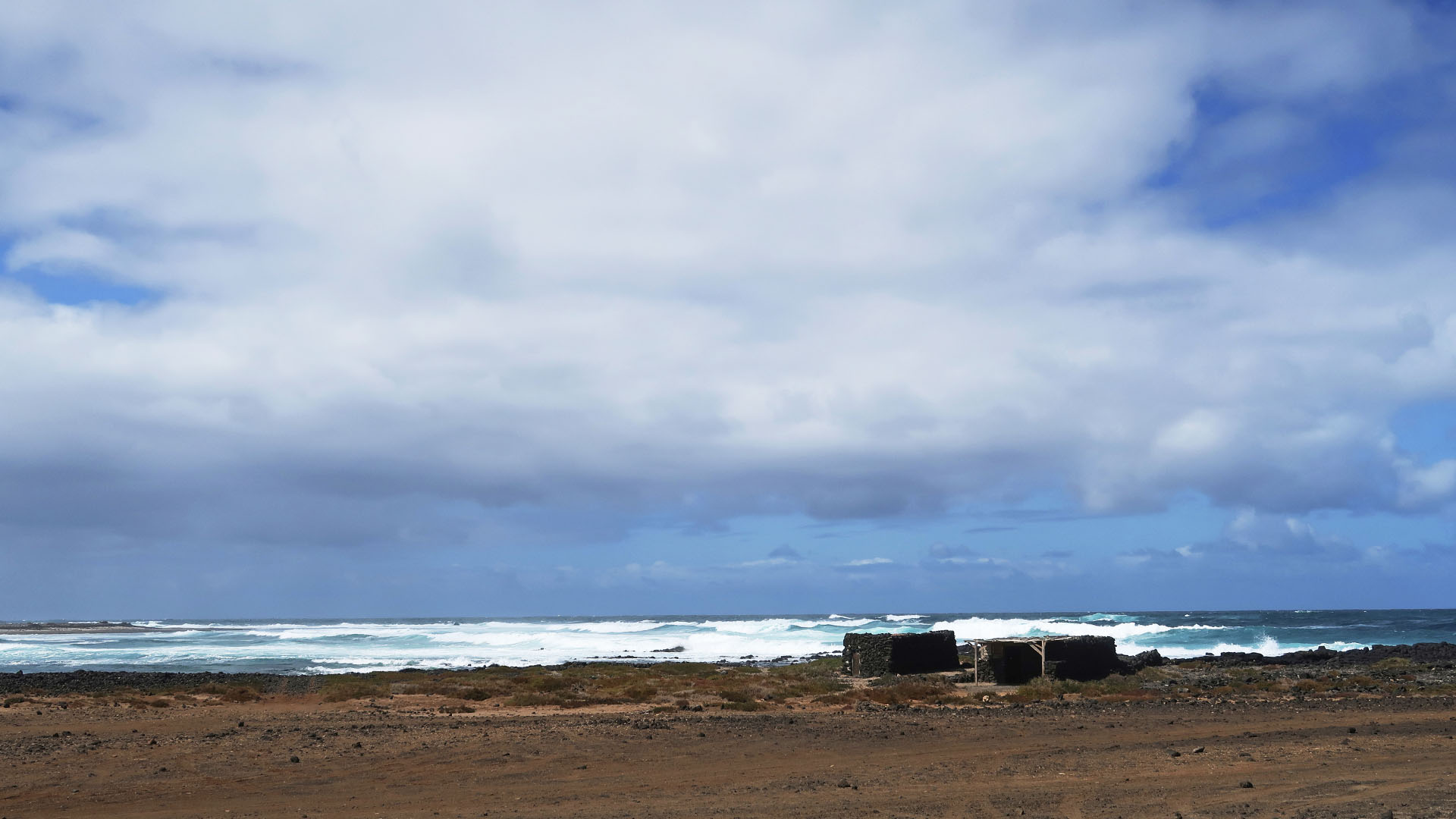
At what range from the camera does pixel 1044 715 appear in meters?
19.7

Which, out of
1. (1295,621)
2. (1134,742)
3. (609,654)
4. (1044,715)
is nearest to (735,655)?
(609,654)

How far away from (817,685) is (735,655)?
31226 millimetres

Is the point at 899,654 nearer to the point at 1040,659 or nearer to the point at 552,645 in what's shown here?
the point at 1040,659

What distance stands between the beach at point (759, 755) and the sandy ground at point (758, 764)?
6cm

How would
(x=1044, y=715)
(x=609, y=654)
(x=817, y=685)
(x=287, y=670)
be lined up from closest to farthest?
(x=1044, y=715), (x=817, y=685), (x=287, y=670), (x=609, y=654)

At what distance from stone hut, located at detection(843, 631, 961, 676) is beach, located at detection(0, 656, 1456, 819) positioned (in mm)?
6559

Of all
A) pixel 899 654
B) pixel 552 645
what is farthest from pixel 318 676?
pixel 552 645

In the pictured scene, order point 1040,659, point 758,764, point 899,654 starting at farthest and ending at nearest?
point 899,654, point 1040,659, point 758,764

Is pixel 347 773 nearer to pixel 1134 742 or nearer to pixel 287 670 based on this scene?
pixel 1134 742

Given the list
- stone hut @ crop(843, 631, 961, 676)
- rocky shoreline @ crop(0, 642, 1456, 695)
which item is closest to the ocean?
rocky shoreline @ crop(0, 642, 1456, 695)

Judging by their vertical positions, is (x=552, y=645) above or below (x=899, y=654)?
below

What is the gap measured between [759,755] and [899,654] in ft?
60.6

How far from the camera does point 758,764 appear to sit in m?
14.2

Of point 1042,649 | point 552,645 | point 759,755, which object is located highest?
point 1042,649
